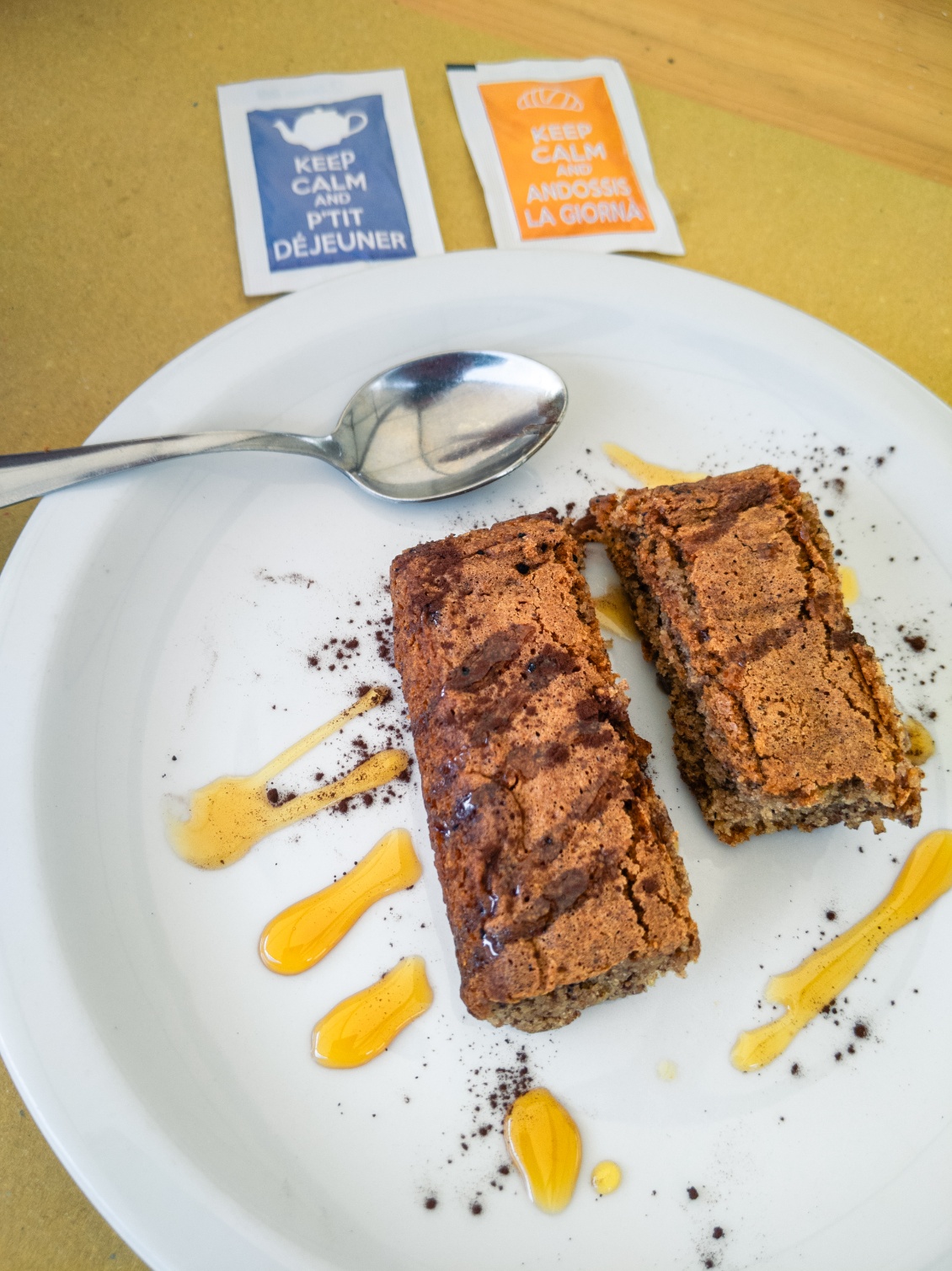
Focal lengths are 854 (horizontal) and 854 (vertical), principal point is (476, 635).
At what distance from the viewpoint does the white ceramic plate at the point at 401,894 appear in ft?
6.03

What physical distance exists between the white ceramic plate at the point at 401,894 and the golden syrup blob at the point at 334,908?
4cm

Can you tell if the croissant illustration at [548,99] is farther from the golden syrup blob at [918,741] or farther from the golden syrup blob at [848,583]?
the golden syrup blob at [918,741]

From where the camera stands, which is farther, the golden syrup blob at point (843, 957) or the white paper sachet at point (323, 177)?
the white paper sachet at point (323, 177)

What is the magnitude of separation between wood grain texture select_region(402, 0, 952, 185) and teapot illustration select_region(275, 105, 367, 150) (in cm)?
59

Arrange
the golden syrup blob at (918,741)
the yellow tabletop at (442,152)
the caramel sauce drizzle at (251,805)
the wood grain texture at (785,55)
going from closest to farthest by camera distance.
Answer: the caramel sauce drizzle at (251,805) < the golden syrup blob at (918,741) < the yellow tabletop at (442,152) < the wood grain texture at (785,55)

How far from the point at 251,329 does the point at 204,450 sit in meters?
0.43

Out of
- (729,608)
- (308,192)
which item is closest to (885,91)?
(308,192)

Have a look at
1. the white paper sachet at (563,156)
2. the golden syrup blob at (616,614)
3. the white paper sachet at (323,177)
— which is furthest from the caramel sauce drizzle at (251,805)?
the white paper sachet at (563,156)

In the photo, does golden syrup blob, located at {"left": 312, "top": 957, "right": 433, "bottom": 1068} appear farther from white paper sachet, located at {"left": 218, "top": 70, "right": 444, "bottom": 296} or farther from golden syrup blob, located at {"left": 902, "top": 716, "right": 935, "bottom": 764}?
white paper sachet, located at {"left": 218, "top": 70, "right": 444, "bottom": 296}

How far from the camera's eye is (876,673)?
2.04 metres

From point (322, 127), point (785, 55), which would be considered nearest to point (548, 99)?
point (322, 127)

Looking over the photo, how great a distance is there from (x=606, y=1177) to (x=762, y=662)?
3.97 feet

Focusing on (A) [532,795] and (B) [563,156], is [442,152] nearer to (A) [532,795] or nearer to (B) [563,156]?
(B) [563,156]

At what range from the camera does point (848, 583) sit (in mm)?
2422
